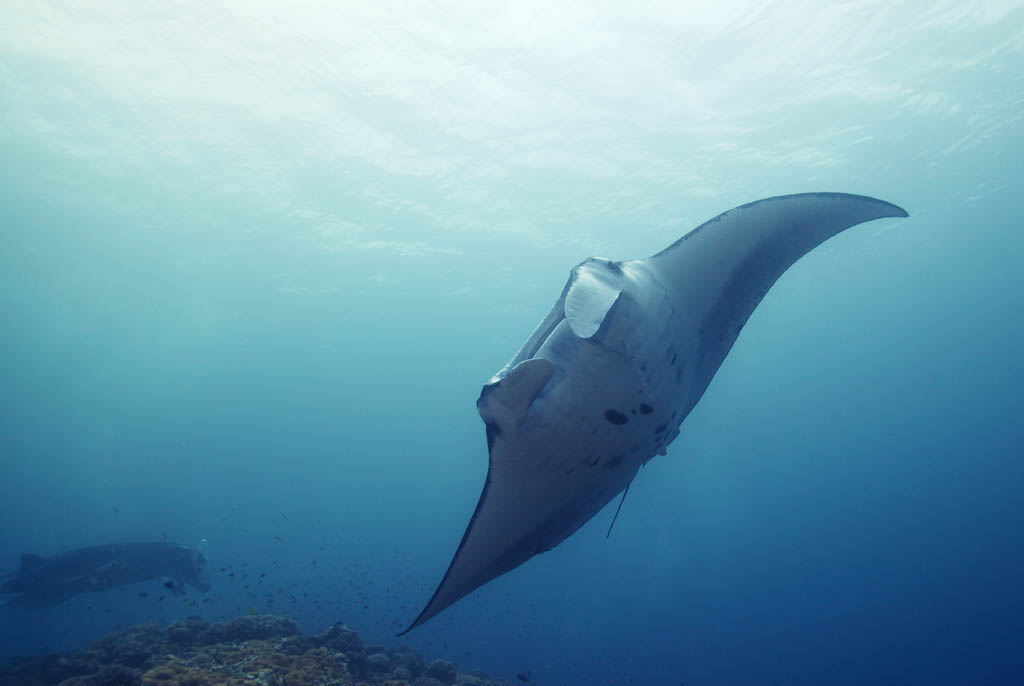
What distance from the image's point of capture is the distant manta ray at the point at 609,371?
8.47ft

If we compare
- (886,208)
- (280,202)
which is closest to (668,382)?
(886,208)

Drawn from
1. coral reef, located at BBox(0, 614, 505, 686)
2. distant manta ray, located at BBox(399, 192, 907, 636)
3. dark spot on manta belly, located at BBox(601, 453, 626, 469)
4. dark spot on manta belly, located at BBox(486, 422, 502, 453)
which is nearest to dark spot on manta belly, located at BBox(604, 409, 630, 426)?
distant manta ray, located at BBox(399, 192, 907, 636)

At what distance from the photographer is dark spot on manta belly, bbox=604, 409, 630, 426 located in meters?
2.82

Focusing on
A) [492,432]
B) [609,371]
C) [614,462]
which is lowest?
[614,462]

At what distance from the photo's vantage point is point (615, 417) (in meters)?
2.87

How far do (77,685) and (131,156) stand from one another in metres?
20.0

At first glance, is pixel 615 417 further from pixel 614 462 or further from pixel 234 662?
pixel 234 662

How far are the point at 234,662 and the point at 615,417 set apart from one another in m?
5.28

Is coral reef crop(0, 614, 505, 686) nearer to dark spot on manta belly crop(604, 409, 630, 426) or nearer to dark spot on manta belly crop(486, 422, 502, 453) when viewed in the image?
dark spot on manta belly crop(486, 422, 502, 453)

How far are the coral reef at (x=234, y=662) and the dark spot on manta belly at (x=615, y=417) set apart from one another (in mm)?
4310

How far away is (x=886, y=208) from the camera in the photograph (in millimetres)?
3484

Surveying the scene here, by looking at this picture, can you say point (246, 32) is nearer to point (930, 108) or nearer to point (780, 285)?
point (930, 108)

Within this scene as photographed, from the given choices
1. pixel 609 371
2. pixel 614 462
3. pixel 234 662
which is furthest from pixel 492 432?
pixel 234 662

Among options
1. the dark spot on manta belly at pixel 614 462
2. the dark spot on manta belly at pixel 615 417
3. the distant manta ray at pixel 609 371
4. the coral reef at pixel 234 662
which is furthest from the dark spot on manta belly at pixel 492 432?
the coral reef at pixel 234 662
